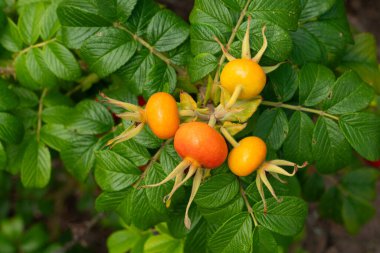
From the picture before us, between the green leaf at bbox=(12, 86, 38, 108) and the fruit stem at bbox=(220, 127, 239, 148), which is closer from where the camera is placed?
the fruit stem at bbox=(220, 127, 239, 148)

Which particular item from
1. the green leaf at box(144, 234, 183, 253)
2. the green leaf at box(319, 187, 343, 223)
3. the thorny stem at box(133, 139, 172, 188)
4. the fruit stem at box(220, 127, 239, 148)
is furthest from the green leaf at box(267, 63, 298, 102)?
the green leaf at box(319, 187, 343, 223)

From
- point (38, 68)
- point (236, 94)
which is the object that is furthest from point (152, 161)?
point (38, 68)

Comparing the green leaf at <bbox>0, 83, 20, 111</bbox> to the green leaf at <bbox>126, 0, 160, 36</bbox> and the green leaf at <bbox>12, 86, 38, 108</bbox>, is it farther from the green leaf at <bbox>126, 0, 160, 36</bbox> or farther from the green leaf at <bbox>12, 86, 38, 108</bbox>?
the green leaf at <bbox>126, 0, 160, 36</bbox>

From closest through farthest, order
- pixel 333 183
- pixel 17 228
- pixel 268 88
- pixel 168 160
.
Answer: pixel 168 160 → pixel 268 88 → pixel 333 183 → pixel 17 228

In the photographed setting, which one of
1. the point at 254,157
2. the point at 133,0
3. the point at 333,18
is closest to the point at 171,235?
the point at 254,157

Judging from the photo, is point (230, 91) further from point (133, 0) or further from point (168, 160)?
point (133, 0)

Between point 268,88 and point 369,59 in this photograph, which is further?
Answer: point 369,59

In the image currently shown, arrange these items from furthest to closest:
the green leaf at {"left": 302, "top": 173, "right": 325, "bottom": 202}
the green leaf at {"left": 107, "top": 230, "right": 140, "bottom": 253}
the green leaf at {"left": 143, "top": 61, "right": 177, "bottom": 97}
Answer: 1. the green leaf at {"left": 302, "top": 173, "right": 325, "bottom": 202}
2. the green leaf at {"left": 107, "top": 230, "right": 140, "bottom": 253}
3. the green leaf at {"left": 143, "top": 61, "right": 177, "bottom": 97}
